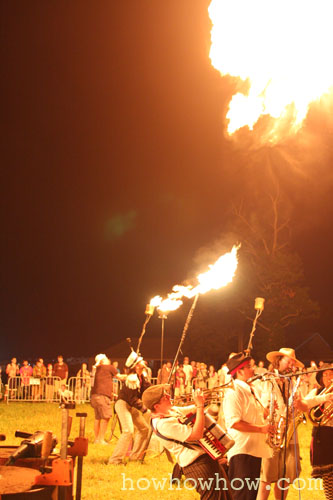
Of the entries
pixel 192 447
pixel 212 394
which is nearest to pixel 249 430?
pixel 212 394

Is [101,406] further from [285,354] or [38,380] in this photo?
[38,380]

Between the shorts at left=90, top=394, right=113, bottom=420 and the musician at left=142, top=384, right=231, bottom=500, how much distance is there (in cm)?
647

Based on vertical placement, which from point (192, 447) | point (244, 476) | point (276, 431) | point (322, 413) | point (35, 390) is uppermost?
point (35, 390)

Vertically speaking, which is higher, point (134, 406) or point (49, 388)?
point (49, 388)

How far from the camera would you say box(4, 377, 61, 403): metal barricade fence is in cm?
2178

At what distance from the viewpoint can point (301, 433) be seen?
47.4 feet

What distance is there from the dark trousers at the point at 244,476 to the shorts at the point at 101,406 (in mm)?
5977

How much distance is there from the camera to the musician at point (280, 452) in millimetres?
6511

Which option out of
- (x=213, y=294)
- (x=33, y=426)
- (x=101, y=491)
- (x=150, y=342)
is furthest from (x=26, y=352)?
(x=101, y=491)

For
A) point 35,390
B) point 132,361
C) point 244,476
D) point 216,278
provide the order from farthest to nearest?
point 35,390 < point 132,361 < point 216,278 < point 244,476

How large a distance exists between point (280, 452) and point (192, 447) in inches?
67.4

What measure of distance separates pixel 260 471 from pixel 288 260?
3054cm

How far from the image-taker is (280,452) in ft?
21.3

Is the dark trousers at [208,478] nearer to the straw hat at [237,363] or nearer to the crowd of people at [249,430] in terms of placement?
the crowd of people at [249,430]
